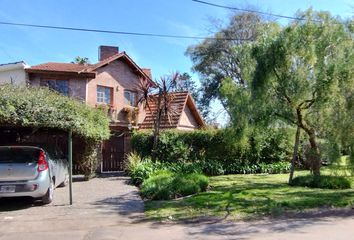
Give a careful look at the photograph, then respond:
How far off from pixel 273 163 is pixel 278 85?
8469 millimetres

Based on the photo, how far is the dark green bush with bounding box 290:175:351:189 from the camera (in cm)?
1510

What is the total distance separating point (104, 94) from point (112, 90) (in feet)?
1.97

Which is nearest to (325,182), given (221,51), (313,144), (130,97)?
(313,144)

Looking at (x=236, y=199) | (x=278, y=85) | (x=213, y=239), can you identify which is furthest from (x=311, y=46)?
(x=213, y=239)

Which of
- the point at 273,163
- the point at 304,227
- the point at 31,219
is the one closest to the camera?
the point at 304,227

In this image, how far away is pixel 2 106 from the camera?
13047 millimetres

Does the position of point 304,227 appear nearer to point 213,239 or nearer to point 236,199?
point 213,239

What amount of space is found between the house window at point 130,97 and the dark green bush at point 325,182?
14.7 m

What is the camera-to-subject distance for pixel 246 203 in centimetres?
1193

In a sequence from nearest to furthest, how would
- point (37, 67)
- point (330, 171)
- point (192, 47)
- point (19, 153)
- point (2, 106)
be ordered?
point (19, 153), point (2, 106), point (330, 171), point (37, 67), point (192, 47)

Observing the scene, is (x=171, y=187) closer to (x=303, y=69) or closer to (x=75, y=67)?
(x=303, y=69)

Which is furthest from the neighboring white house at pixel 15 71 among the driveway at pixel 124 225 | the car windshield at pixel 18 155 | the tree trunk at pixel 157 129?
the driveway at pixel 124 225

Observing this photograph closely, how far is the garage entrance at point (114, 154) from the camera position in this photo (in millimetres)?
24328

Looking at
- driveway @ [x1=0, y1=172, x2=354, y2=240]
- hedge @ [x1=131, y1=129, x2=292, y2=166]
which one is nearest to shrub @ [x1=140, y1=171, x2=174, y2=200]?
driveway @ [x1=0, y1=172, x2=354, y2=240]
